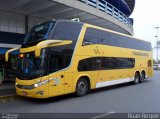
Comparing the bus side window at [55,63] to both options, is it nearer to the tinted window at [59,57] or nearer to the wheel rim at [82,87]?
the tinted window at [59,57]

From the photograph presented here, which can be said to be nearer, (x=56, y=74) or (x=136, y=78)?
(x=56, y=74)

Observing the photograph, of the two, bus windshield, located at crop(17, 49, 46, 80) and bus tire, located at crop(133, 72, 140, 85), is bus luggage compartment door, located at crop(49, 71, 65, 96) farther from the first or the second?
bus tire, located at crop(133, 72, 140, 85)

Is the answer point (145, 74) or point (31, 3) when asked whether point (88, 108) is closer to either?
point (31, 3)

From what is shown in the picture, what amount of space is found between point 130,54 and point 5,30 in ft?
30.3

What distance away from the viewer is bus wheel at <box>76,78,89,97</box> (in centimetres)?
1310

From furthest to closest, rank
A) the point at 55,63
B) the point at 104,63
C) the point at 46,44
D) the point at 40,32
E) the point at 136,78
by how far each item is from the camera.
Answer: the point at 136,78
the point at 104,63
the point at 40,32
the point at 55,63
the point at 46,44

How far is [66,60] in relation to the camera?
1230cm

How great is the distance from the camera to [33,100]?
1227 centimetres

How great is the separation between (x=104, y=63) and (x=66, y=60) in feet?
12.3

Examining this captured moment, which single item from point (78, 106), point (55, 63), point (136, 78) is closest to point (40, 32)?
point (55, 63)

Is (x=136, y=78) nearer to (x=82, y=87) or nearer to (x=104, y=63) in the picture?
(x=104, y=63)

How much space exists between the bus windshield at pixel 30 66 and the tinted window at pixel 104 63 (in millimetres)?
2650

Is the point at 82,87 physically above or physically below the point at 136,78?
below

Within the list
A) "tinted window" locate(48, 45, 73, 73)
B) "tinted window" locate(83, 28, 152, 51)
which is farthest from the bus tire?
"tinted window" locate(48, 45, 73, 73)
